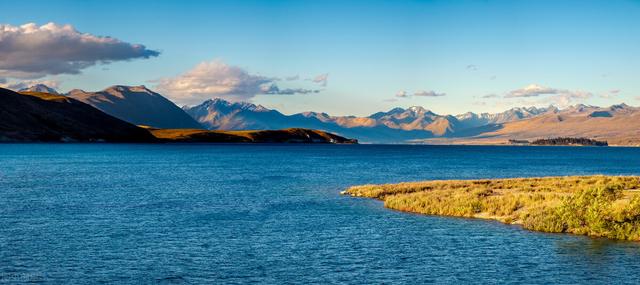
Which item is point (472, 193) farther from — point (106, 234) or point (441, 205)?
point (106, 234)

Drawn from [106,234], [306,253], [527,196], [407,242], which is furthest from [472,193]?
[106,234]

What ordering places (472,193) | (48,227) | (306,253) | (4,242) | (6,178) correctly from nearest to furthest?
(306,253), (4,242), (48,227), (472,193), (6,178)

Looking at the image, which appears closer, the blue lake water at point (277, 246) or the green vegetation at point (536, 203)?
the blue lake water at point (277, 246)

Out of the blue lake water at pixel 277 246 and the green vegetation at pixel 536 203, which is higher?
the green vegetation at pixel 536 203

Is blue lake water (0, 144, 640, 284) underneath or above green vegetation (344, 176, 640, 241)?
underneath

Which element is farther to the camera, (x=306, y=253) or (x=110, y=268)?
(x=306, y=253)

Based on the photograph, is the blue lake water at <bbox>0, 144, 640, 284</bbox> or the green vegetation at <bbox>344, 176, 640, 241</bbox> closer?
the blue lake water at <bbox>0, 144, 640, 284</bbox>

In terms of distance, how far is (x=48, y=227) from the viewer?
46938mm

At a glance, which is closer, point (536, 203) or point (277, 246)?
point (277, 246)

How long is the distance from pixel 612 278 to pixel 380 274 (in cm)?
1195

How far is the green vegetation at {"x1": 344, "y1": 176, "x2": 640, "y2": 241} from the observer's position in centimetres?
4359

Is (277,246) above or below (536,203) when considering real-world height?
below

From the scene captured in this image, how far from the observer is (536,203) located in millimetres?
54094

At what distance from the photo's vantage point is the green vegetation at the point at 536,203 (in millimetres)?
43594
